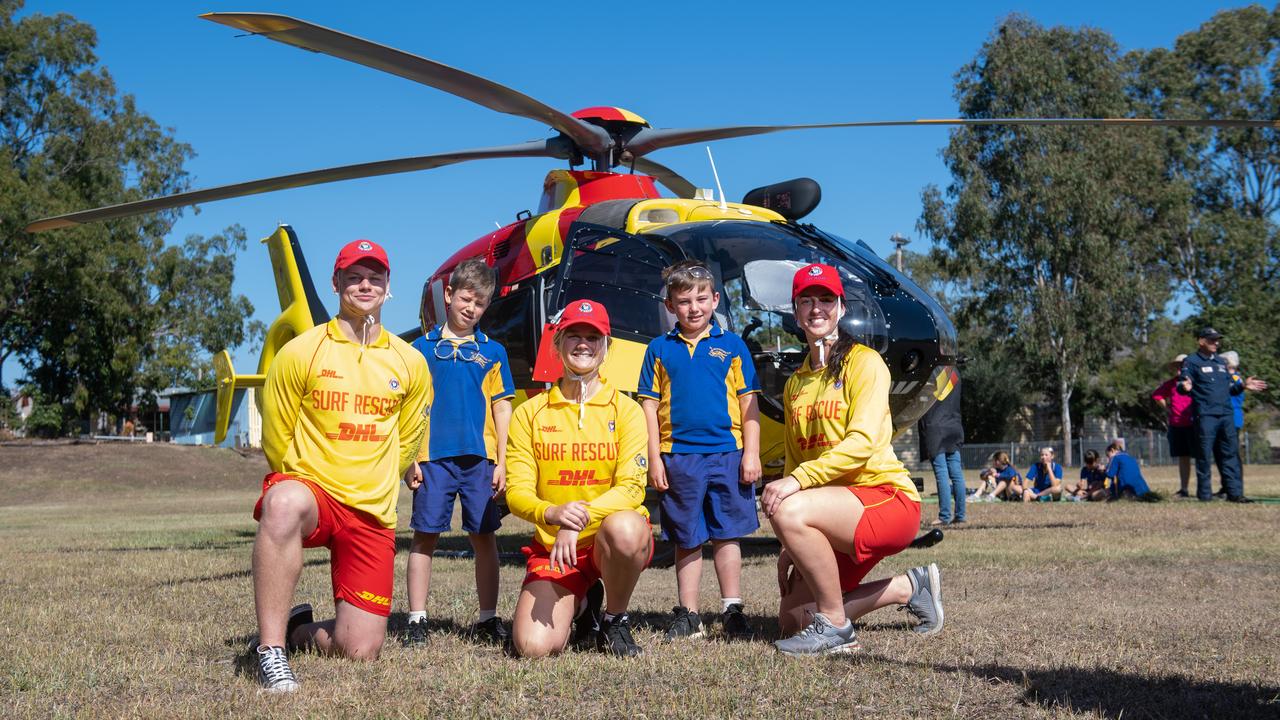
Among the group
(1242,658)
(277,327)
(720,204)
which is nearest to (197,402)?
(277,327)

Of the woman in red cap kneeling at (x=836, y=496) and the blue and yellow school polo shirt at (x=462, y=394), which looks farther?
the blue and yellow school polo shirt at (x=462, y=394)

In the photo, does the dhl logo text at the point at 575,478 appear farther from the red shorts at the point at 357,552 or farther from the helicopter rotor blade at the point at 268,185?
the helicopter rotor blade at the point at 268,185


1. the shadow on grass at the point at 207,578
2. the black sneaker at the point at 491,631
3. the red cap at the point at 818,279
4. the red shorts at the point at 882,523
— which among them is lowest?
the shadow on grass at the point at 207,578

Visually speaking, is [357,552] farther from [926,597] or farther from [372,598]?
[926,597]

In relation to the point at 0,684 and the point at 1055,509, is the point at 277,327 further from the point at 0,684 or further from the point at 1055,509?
the point at 1055,509

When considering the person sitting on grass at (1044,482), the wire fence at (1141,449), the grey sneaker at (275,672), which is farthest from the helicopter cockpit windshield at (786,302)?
the wire fence at (1141,449)

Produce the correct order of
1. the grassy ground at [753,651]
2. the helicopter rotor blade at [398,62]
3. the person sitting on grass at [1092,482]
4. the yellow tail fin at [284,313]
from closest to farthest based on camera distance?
the grassy ground at [753,651]
the helicopter rotor blade at [398,62]
the yellow tail fin at [284,313]
the person sitting on grass at [1092,482]

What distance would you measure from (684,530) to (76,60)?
40842mm

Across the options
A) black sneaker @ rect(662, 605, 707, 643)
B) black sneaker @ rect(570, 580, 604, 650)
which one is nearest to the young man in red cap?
black sneaker @ rect(570, 580, 604, 650)

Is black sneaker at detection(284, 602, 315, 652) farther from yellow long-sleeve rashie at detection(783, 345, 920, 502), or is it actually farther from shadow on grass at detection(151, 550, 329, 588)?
yellow long-sleeve rashie at detection(783, 345, 920, 502)

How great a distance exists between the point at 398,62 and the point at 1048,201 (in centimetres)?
2973

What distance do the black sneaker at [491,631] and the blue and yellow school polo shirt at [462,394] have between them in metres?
0.78

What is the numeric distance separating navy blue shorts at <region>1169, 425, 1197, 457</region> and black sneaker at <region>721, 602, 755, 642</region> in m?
9.81

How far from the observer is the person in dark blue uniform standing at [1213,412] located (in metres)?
12.3
